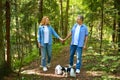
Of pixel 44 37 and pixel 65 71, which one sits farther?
pixel 44 37

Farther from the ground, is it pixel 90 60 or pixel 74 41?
pixel 74 41

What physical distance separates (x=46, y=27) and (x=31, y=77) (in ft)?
7.66

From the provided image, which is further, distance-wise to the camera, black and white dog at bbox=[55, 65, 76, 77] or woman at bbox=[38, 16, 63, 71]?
woman at bbox=[38, 16, 63, 71]

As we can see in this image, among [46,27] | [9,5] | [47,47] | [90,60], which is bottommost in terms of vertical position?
[90,60]

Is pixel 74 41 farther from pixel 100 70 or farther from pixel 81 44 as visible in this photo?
pixel 100 70

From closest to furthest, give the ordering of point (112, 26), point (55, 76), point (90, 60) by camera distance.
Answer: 1. point (55, 76)
2. point (90, 60)
3. point (112, 26)

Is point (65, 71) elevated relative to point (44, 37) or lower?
lower

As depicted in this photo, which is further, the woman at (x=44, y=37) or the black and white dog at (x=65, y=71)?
the woman at (x=44, y=37)

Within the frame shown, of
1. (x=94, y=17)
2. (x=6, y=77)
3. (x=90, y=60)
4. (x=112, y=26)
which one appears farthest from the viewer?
(x=112, y=26)

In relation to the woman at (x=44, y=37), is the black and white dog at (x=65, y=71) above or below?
below

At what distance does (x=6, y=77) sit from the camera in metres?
9.91

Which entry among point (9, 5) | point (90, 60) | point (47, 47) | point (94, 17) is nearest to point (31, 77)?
point (47, 47)

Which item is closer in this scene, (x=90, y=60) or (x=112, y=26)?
(x=90, y=60)

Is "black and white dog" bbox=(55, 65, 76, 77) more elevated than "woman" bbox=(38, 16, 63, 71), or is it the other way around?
"woman" bbox=(38, 16, 63, 71)
